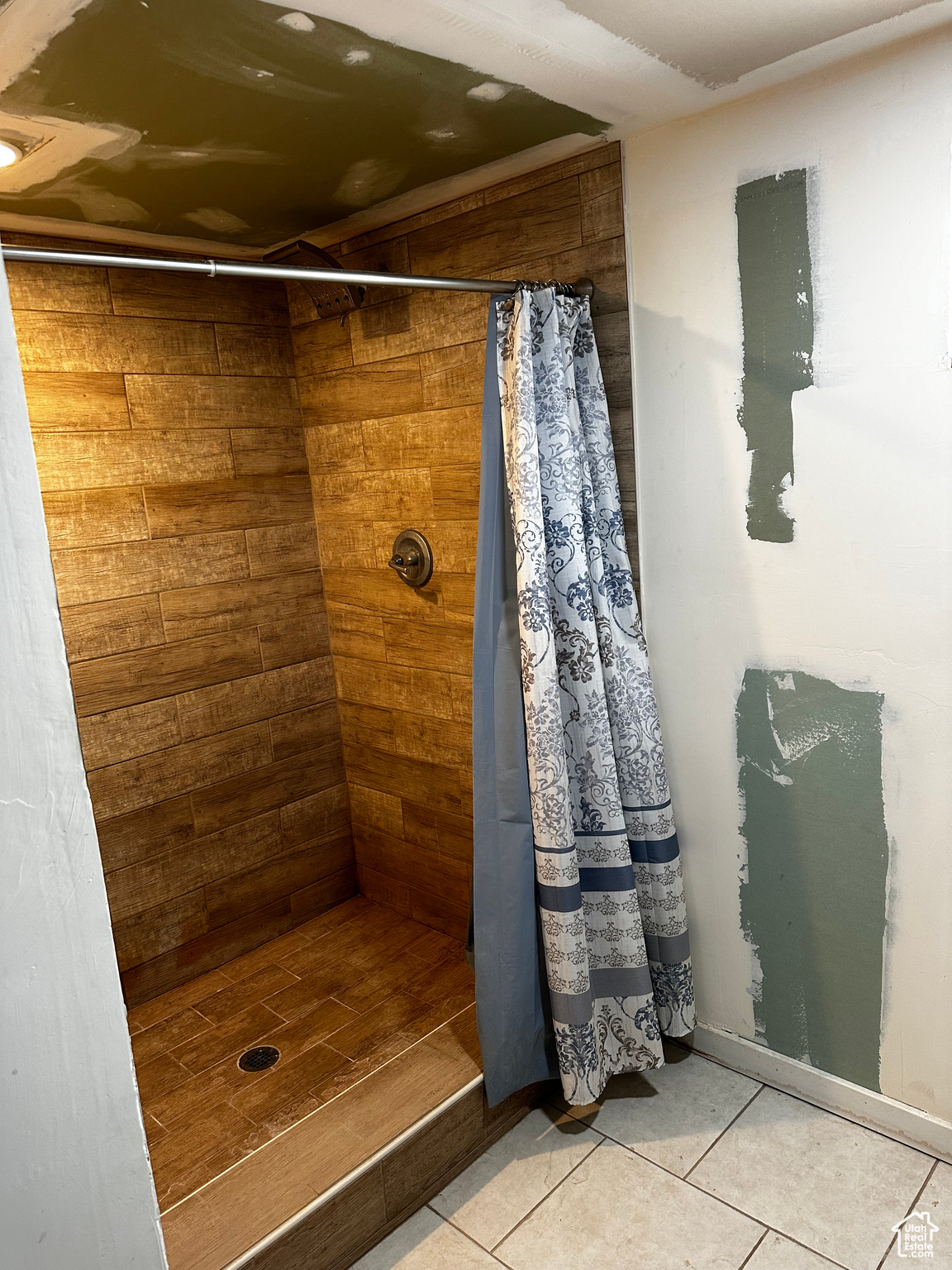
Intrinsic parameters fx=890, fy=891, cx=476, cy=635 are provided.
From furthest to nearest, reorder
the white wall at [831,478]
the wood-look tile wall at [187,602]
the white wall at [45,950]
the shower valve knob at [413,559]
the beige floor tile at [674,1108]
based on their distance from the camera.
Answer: the shower valve knob at [413,559]
the wood-look tile wall at [187,602]
the beige floor tile at [674,1108]
the white wall at [831,478]
the white wall at [45,950]

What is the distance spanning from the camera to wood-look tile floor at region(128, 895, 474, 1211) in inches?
78.3

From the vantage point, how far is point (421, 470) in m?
2.48

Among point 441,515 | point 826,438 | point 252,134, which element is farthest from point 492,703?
point 252,134

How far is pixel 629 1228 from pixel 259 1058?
38.4 inches

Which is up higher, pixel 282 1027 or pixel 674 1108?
pixel 282 1027

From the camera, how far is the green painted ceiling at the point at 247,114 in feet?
4.27

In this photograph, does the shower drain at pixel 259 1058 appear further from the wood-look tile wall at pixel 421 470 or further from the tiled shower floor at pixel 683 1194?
the wood-look tile wall at pixel 421 470

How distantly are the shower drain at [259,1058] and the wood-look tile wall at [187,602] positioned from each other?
46 centimetres

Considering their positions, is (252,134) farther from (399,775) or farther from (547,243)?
(399,775)

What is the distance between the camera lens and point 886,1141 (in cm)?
193

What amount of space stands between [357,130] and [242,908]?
2.14m

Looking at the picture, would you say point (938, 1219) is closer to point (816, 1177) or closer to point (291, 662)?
point (816, 1177)

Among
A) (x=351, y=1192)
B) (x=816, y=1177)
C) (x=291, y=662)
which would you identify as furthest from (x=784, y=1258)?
(x=291, y=662)

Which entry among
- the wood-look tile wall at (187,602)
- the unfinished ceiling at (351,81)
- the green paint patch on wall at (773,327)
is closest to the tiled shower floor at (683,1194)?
the wood-look tile wall at (187,602)
